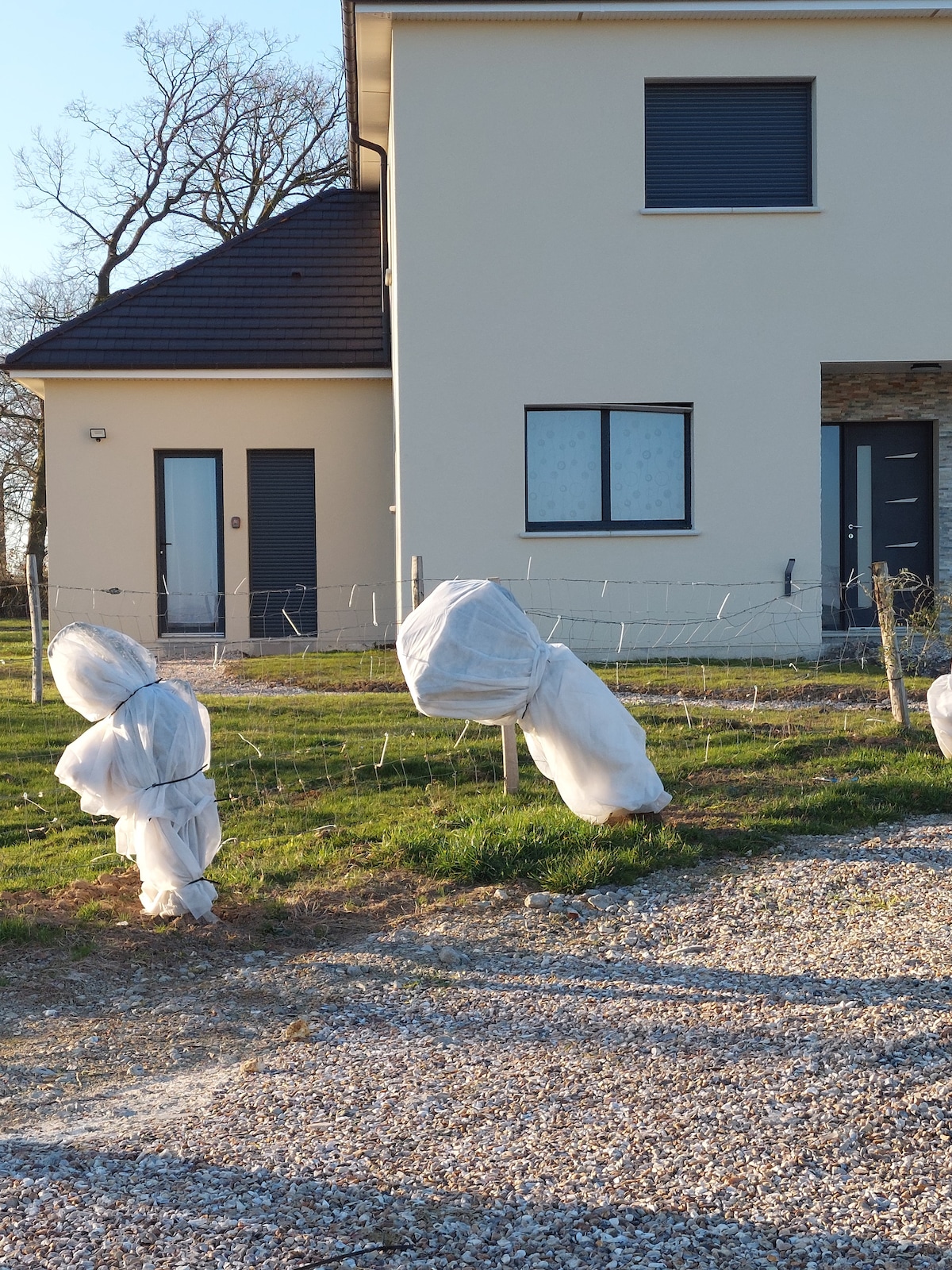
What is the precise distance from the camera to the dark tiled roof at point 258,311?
1490 cm

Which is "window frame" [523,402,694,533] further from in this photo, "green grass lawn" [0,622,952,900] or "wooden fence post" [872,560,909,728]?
"wooden fence post" [872,560,909,728]

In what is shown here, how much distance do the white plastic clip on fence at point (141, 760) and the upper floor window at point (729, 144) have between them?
31.7ft

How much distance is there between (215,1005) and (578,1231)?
2.02m

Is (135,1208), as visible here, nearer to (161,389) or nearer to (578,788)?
(578,788)

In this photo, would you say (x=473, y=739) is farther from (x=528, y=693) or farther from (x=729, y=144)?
(x=729, y=144)

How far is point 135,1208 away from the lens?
9.86ft

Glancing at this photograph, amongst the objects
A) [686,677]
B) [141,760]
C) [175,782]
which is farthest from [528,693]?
[686,677]

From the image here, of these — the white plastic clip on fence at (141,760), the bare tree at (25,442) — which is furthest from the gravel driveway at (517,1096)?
the bare tree at (25,442)

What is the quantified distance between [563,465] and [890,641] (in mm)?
5615

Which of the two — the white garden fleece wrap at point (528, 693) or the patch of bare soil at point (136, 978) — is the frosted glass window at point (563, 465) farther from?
the patch of bare soil at point (136, 978)

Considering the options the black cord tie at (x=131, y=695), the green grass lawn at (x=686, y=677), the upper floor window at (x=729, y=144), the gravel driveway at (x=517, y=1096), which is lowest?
the gravel driveway at (x=517, y=1096)

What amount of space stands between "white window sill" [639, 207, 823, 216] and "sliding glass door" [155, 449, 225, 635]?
19.4ft

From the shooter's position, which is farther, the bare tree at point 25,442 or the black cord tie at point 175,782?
the bare tree at point 25,442

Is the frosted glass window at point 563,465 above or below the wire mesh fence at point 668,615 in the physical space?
above
